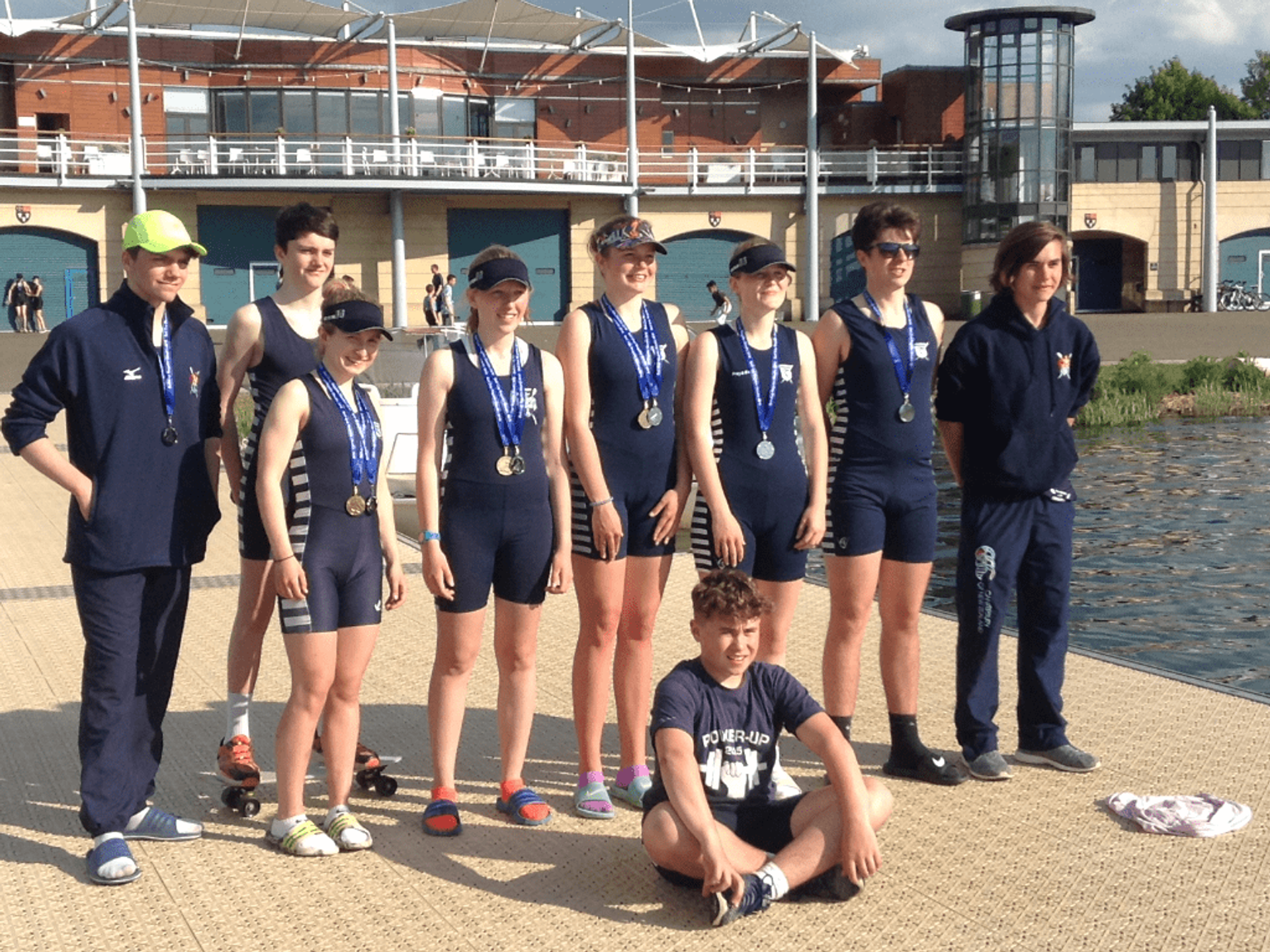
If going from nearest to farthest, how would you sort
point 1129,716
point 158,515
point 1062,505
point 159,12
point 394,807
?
point 158,515, point 394,807, point 1062,505, point 1129,716, point 159,12

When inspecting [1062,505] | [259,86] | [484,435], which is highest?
[259,86]

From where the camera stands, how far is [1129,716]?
6.38m

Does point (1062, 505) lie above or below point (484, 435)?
below

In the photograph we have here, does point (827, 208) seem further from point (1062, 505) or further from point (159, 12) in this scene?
point (1062, 505)

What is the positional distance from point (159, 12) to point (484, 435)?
4122 cm

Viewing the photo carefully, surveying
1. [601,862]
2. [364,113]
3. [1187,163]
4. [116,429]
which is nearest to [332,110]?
[364,113]

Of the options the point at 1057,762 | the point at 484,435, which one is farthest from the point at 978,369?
the point at 484,435

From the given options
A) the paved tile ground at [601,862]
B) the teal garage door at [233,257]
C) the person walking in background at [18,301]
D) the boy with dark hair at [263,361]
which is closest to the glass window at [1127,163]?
the teal garage door at [233,257]

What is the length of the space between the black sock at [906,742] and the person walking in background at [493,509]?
1425mm

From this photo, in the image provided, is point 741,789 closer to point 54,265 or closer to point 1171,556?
point 1171,556

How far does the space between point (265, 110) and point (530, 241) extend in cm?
897

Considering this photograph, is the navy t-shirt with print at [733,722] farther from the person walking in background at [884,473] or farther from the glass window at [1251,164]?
the glass window at [1251,164]

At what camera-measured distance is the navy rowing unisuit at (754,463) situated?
17.7 ft

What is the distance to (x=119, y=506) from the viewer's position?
4836 mm
